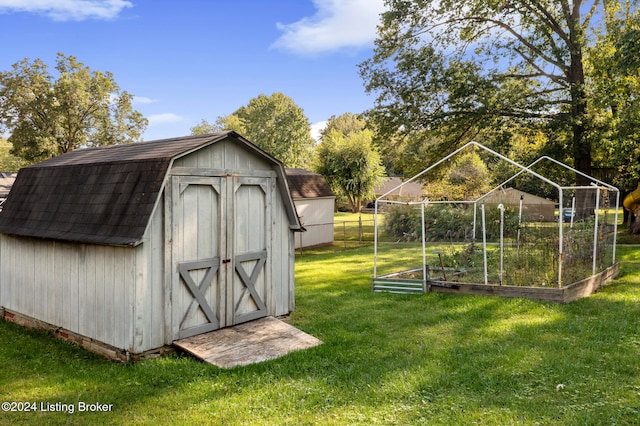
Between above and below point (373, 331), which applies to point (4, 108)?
above

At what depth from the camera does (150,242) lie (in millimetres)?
6207

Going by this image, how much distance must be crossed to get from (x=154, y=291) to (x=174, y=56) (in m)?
18.9

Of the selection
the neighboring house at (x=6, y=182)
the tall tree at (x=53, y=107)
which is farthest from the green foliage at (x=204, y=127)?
the neighboring house at (x=6, y=182)

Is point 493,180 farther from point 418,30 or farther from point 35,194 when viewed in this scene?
point 35,194

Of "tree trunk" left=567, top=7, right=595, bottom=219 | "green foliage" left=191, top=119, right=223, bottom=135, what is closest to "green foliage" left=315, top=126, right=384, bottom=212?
"tree trunk" left=567, top=7, right=595, bottom=219

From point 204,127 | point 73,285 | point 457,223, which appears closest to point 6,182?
point 73,285

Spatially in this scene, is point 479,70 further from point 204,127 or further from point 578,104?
point 204,127

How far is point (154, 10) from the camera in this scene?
1370 cm

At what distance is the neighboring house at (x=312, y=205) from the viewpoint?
67.3 ft

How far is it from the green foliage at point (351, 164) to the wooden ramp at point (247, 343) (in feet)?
93.1

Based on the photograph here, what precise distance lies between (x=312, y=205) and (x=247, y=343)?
48.5 feet

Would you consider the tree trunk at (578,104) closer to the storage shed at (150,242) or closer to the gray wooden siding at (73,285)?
→ the storage shed at (150,242)

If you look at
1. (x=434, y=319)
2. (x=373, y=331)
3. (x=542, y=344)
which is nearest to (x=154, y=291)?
(x=373, y=331)

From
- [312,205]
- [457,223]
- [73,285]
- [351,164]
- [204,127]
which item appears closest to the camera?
[73,285]
